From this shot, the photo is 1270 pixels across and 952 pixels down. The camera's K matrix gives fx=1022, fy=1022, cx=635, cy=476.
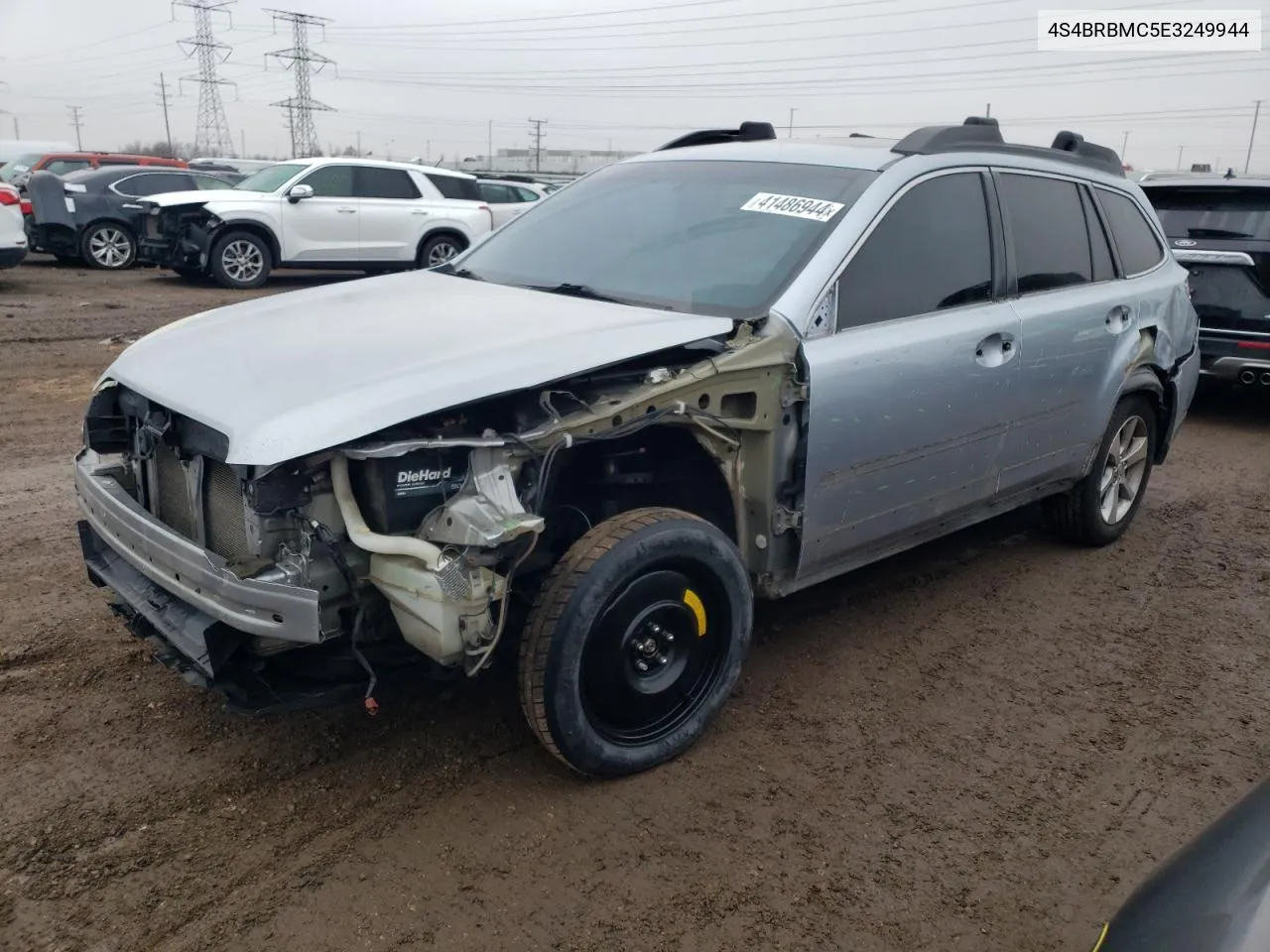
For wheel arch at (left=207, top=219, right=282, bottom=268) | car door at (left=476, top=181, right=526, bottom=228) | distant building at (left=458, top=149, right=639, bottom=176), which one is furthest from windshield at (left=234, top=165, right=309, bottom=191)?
distant building at (left=458, top=149, right=639, bottom=176)

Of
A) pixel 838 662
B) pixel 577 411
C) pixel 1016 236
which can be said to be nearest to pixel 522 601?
pixel 577 411

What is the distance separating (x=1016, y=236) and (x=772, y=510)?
1789 mm

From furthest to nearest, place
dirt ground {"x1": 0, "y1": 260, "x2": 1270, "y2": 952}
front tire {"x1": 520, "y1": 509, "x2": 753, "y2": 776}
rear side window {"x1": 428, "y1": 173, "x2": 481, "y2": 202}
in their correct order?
rear side window {"x1": 428, "y1": 173, "x2": 481, "y2": 202}, front tire {"x1": 520, "y1": 509, "x2": 753, "y2": 776}, dirt ground {"x1": 0, "y1": 260, "x2": 1270, "y2": 952}

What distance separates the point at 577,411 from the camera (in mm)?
2943

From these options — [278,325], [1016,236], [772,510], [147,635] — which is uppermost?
[1016,236]

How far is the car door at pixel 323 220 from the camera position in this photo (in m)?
13.9

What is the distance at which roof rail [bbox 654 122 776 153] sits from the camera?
15.7ft

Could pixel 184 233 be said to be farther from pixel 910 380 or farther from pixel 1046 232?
pixel 910 380

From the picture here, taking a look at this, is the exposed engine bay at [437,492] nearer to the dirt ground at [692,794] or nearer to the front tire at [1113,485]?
the dirt ground at [692,794]

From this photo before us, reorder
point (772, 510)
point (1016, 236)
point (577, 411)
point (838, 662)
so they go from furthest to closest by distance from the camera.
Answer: point (1016, 236) < point (838, 662) < point (772, 510) < point (577, 411)

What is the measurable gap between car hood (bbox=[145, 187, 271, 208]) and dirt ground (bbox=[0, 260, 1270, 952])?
33.2 feet

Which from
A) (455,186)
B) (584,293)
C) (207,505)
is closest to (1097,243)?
(584,293)

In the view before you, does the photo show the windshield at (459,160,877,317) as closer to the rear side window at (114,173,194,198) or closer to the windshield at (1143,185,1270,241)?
the windshield at (1143,185,1270,241)

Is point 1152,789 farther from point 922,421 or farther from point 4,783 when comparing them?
point 4,783
